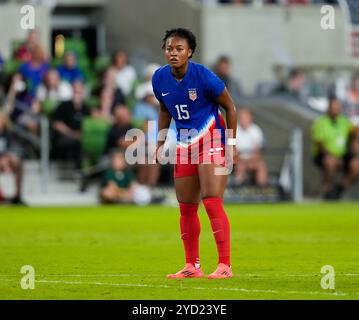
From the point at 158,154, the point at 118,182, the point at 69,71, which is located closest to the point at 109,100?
the point at 69,71

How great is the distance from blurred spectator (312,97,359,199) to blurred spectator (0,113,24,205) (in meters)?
6.51

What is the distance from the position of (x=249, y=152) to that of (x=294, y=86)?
4034mm

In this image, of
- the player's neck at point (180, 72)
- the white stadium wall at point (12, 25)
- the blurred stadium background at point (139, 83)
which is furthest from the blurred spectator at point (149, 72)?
the player's neck at point (180, 72)

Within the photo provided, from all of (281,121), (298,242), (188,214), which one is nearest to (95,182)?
(281,121)

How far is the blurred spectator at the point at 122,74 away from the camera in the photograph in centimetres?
2806

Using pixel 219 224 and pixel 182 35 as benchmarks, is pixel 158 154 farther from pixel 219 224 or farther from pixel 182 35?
pixel 182 35

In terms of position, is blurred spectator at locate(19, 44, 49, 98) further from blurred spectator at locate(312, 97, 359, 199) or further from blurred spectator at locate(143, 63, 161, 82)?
blurred spectator at locate(312, 97, 359, 199)

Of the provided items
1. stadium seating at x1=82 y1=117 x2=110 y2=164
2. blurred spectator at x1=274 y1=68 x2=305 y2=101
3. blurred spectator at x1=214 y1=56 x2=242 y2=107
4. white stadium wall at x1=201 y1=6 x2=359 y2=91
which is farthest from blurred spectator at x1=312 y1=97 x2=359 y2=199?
white stadium wall at x1=201 y1=6 x2=359 y2=91

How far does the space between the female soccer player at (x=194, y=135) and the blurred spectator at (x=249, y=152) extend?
47.1 feet

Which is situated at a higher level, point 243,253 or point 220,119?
point 220,119
